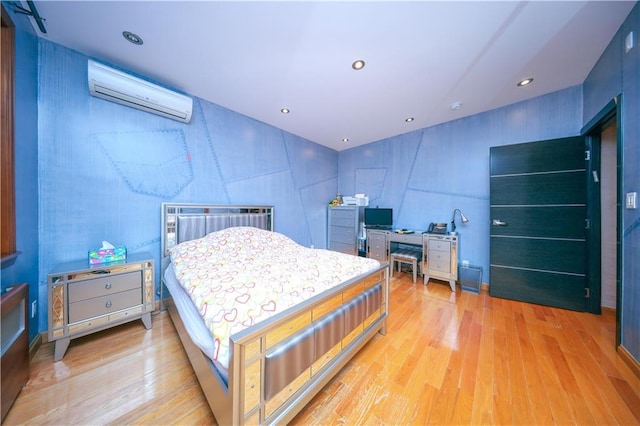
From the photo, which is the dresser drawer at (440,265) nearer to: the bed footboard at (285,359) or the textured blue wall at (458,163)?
the textured blue wall at (458,163)

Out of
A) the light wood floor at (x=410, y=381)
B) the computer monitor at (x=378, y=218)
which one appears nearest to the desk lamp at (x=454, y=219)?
the computer monitor at (x=378, y=218)

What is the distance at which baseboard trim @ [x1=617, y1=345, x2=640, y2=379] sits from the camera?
1521 mm

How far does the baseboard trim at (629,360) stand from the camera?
4.99 feet

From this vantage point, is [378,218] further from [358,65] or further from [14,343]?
[14,343]

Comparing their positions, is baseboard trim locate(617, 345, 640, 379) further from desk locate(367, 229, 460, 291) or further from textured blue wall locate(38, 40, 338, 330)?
textured blue wall locate(38, 40, 338, 330)

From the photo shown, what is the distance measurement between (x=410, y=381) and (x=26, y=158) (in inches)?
138

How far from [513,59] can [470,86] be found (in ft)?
1.54

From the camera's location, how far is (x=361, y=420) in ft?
4.03

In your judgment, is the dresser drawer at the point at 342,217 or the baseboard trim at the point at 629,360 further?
the dresser drawer at the point at 342,217

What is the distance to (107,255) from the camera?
206 centimetres

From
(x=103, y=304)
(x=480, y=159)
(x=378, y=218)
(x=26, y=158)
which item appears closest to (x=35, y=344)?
(x=103, y=304)

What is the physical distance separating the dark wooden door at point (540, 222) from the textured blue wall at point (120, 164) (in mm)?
3636

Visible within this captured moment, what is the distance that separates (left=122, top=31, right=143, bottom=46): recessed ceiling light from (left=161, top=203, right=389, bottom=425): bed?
63.1 inches

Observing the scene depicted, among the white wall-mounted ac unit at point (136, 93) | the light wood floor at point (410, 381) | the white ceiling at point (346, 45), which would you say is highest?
the white ceiling at point (346, 45)
